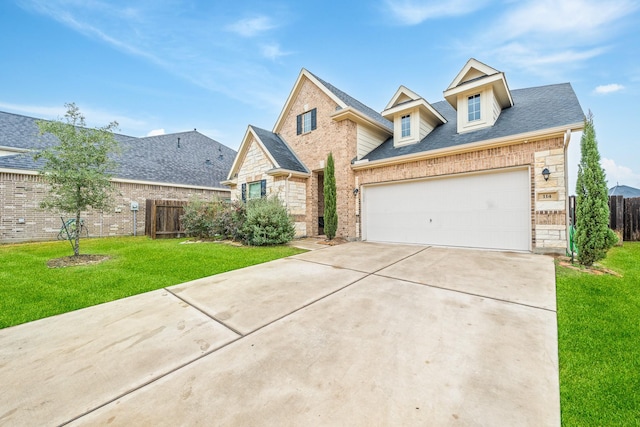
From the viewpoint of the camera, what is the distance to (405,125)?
34.0 ft

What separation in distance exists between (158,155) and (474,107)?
18222mm

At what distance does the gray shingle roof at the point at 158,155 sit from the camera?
12.9m

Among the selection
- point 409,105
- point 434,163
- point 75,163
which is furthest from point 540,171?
point 75,163

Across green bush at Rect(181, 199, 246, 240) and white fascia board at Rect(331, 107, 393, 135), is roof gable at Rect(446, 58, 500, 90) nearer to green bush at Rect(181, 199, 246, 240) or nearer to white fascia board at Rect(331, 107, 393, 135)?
white fascia board at Rect(331, 107, 393, 135)

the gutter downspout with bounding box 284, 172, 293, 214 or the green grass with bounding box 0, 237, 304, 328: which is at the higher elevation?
the gutter downspout with bounding box 284, 172, 293, 214

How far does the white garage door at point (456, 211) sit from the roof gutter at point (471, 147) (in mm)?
835

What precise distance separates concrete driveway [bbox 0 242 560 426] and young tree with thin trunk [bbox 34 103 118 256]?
16.3 feet

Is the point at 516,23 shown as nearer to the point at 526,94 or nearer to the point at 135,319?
the point at 526,94

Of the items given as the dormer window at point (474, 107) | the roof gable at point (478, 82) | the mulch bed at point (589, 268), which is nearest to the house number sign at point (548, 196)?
the mulch bed at point (589, 268)

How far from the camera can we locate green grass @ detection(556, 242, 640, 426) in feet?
5.54

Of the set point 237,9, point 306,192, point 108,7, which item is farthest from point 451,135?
point 108,7

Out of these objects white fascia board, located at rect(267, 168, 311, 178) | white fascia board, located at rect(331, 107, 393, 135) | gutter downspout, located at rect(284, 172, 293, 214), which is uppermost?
white fascia board, located at rect(331, 107, 393, 135)

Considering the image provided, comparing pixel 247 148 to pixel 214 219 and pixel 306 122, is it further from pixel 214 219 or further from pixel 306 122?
pixel 214 219

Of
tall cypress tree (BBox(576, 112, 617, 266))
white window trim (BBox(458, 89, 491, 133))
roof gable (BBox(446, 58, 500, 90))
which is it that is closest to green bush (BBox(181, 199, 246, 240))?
white window trim (BBox(458, 89, 491, 133))
